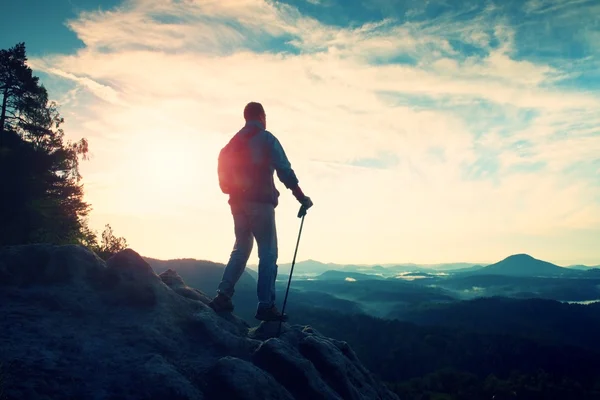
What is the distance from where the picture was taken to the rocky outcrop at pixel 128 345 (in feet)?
19.1

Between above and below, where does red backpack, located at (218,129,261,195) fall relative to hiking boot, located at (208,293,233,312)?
above

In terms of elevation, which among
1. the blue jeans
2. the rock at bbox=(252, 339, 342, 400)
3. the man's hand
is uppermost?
the man's hand

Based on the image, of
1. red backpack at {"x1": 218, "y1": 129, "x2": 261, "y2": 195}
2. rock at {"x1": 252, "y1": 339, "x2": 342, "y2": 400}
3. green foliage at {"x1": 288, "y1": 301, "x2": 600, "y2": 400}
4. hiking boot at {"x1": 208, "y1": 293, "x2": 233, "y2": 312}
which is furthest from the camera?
green foliage at {"x1": 288, "y1": 301, "x2": 600, "y2": 400}

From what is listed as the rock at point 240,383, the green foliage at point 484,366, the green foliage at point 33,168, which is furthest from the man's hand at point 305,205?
the green foliage at point 484,366

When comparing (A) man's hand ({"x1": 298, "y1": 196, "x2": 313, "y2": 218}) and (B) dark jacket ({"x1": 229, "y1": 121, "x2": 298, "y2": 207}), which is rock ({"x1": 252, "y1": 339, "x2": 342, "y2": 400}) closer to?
(A) man's hand ({"x1": 298, "y1": 196, "x2": 313, "y2": 218})

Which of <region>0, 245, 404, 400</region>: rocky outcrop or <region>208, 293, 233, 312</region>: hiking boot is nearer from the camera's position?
<region>0, 245, 404, 400</region>: rocky outcrop

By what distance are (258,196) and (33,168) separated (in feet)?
108

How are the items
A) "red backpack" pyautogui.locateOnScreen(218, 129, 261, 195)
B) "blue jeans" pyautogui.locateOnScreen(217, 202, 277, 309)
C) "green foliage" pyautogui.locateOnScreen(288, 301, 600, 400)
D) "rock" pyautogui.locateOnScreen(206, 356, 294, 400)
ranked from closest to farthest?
"rock" pyautogui.locateOnScreen(206, 356, 294, 400) < "blue jeans" pyautogui.locateOnScreen(217, 202, 277, 309) < "red backpack" pyautogui.locateOnScreen(218, 129, 261, 195) < "green foliage" pyautogui.locateOnScreen(288, 301, 600, 400)

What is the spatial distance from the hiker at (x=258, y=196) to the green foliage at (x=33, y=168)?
24410 millimetres

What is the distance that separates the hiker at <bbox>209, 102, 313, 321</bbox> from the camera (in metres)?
9.45

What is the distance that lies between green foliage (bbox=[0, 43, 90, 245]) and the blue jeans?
2438 centimetres

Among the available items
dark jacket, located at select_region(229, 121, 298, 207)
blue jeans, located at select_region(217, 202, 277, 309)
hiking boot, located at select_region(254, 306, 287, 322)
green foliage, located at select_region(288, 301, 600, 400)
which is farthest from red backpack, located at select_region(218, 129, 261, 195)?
green foliage, located at select_region(288, 301, 600, 400)

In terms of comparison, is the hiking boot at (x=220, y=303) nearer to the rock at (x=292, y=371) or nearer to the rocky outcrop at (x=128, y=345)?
the rocky outcrop at (x=128, y=345)

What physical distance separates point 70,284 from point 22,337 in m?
2.16
